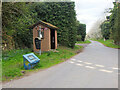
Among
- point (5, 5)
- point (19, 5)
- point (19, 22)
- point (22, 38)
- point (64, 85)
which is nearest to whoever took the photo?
point (64, 85)

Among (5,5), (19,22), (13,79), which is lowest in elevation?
(13,79)

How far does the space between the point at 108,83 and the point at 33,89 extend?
2666mm

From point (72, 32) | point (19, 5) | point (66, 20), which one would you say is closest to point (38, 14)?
point (66, 20)

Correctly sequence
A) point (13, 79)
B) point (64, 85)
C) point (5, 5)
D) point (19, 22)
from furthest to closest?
A: point (19, 22) → point (5, 5) → point (13, 79) → point (64, 85)

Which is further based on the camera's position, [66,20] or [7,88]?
[66,20]

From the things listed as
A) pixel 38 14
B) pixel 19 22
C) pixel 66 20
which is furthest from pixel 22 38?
pixel 66 20

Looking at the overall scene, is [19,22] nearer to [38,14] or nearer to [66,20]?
[38,14]

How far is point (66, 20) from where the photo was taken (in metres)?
19.1

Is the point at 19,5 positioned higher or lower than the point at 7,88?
higher

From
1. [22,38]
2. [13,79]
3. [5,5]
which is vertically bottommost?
[13,79]

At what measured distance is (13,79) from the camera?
5.64 meters

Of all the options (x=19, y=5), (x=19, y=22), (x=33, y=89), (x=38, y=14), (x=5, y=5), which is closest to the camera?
(x=33, y=89)

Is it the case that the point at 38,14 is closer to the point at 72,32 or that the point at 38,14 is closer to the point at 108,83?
the point at 72,32

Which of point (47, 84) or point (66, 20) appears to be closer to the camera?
point (47, 84)
